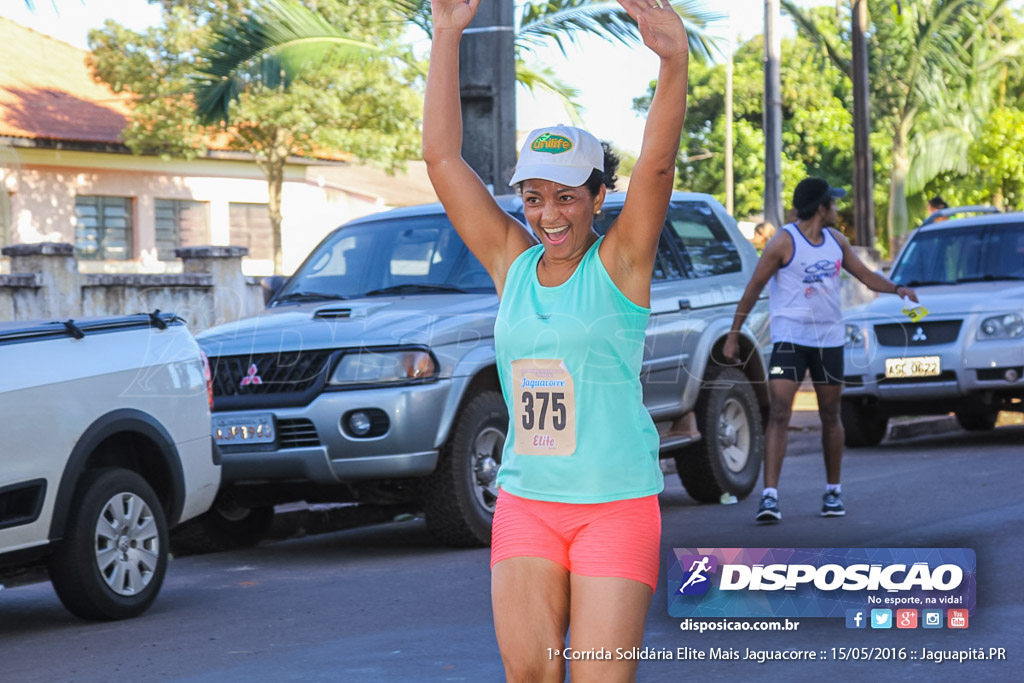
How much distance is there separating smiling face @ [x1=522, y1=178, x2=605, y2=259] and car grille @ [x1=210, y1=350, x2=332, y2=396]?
481 centimetres

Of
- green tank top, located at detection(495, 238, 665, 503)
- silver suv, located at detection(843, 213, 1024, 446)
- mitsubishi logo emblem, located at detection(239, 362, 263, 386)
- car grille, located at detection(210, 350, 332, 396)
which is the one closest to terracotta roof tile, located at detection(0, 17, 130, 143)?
silver suv, located at detection(843, 213, 1024, 446)

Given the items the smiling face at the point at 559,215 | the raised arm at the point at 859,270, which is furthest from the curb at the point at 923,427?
the smiling face at the point at 559,215

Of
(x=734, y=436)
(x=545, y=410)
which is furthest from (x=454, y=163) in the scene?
(x=734, y=436)

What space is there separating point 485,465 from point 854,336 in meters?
5.78

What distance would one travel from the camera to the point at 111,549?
22.6 ft

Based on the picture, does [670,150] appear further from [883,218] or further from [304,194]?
[883,218]

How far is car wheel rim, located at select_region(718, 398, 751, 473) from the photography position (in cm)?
1035

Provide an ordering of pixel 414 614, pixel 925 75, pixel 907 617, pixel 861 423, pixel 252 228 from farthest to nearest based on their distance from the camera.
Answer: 1. pixel 252 228
2. pixel 925 75
3. pixel 861 423
4. pixel 414 614
5. pixel 907 617

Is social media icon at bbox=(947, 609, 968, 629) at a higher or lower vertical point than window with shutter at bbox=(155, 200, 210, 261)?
lower

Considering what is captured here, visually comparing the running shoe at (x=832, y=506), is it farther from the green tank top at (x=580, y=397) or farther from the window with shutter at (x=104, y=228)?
the window with shutter at (x=104, y=228)

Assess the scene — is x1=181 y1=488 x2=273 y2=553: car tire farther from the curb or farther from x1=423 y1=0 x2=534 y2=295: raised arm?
the curb

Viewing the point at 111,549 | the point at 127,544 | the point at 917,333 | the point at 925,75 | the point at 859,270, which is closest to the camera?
the point at 111,549

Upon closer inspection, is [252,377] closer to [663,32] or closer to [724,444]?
[724,444]

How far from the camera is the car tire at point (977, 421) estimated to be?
14538 mm
